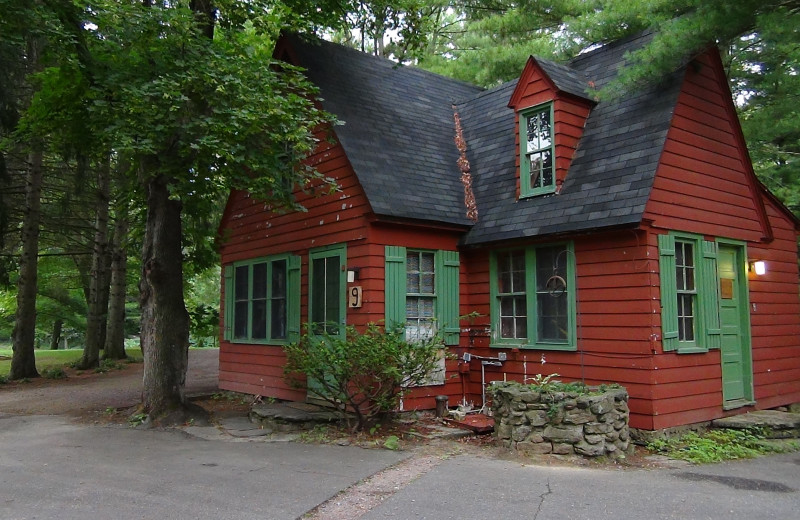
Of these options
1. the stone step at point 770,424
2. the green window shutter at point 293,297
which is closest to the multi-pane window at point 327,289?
the green window shutter at point 293,297

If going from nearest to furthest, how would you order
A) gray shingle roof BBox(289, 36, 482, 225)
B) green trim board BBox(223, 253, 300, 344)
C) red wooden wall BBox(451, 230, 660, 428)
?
1. red wooden wall BBox(451, 230, 660, 428)
2. gray shingle roof BBox(289, 36, 482, 225)
3. green trim board BBox(223, 253, 300, 344)

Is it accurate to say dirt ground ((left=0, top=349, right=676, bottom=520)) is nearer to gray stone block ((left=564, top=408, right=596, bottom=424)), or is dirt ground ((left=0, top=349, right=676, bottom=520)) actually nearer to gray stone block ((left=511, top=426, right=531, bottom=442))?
gray stone block ((left=511, top=426, right=531, bottom=442))

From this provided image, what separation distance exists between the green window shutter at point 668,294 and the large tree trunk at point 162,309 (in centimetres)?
712

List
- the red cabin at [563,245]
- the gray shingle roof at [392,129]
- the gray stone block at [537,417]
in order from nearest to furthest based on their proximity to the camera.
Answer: the gray stone block at [537,417], the red cabin at [563,245], the gray shingle roof at [392,129]

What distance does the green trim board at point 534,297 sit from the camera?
363 inches

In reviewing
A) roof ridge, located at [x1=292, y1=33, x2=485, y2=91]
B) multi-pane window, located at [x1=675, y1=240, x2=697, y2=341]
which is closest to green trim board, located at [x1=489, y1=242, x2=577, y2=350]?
multi-pane window, located at [x1=675, y1=240, x2=697, y2=341]

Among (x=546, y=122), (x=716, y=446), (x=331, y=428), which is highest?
(x=546, y=122)

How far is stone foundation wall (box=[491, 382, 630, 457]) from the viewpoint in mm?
7438

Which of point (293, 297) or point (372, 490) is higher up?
point (293, 297)

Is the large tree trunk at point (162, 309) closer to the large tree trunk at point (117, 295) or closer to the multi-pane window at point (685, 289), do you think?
the multi-pane window at point (685, 289)

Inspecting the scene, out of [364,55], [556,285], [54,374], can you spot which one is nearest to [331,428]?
[556,285]

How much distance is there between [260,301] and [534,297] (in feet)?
18.3

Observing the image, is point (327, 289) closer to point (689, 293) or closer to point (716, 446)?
point (689, 293)

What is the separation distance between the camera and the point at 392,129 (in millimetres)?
11531
